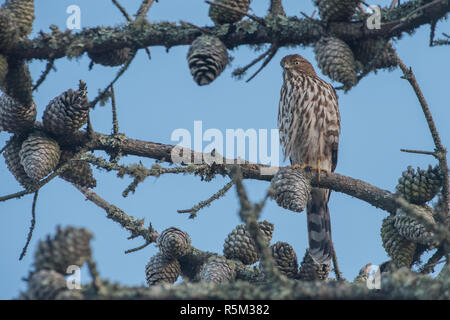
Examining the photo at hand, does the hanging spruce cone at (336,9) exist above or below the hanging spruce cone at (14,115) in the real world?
above

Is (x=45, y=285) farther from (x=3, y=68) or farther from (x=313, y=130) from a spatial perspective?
(x=313, y=130)

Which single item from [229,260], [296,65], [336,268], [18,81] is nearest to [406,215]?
[336,268]

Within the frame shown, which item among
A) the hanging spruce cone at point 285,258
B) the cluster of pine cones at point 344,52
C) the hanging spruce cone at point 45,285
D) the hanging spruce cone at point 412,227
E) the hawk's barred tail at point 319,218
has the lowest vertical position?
the hanging spruce cone at point 45,285

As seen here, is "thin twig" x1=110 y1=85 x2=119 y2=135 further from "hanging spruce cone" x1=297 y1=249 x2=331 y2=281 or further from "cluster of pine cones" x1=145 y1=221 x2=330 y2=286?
"hanging spruce cone" x1=297 y1=249 x2=331 y2=281

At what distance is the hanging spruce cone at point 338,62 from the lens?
3.20 m

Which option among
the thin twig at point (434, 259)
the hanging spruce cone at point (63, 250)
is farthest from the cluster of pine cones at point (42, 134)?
the thin twig at point (434, 259)

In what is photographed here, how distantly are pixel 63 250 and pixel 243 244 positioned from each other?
6.23ft

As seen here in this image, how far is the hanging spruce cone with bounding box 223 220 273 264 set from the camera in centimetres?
367

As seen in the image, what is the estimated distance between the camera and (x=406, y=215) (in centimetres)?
340

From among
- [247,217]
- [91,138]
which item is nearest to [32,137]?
[91,138]

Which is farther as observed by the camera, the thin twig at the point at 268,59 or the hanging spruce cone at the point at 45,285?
the thin twig at the point at 268,59

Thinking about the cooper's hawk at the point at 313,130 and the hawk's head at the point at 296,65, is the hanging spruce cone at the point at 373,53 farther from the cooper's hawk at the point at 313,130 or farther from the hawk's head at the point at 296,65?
the hawk's head at the point at 296,65

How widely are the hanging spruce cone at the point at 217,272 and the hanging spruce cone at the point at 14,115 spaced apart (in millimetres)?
1388
